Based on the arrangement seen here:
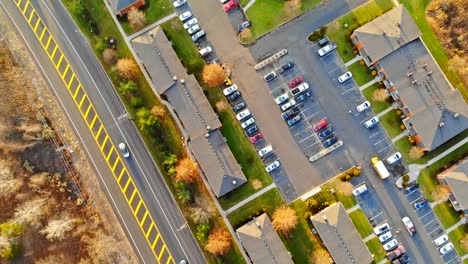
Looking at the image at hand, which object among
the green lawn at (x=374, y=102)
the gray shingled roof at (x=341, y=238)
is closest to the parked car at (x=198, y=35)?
the green lawn at (x=374, y=102)

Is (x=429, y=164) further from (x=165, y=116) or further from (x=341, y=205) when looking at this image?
(x=165, y=116)

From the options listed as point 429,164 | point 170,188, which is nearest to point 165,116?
point 170,188

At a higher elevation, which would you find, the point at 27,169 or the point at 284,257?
the point at 27,169

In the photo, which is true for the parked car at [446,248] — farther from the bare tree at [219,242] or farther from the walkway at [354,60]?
the bare tree at [219,242]

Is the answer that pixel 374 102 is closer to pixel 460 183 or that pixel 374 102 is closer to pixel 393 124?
pixel 393 124

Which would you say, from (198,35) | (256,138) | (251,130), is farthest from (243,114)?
(198,35)
